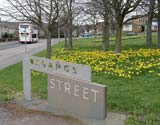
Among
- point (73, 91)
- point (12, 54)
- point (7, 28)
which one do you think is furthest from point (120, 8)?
point (7, 28)

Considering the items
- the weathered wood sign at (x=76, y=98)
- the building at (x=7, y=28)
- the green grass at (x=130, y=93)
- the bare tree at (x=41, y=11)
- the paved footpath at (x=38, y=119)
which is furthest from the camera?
the building at (x=7, y=28)

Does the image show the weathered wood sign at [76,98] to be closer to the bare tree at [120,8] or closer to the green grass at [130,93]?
the green grass at [130,93]

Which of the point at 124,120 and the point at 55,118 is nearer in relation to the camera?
the point at 124,120

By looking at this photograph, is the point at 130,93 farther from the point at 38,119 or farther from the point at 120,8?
the point at 120,8

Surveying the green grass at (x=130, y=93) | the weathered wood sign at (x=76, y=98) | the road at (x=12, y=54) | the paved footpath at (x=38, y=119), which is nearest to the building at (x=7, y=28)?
the road at (x=12, y=54)

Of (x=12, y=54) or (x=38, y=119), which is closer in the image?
(x=38, y=119)

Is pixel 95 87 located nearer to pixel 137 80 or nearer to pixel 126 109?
pixel 126 109

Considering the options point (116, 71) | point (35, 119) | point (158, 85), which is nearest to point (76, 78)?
point (35, 119)

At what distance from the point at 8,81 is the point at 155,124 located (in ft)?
20.7

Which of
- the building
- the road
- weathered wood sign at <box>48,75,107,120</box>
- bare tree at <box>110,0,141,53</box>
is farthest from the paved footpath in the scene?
the building

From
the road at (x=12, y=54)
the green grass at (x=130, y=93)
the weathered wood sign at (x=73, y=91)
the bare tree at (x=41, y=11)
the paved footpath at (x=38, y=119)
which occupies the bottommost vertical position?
the road at (x=12, y=54)

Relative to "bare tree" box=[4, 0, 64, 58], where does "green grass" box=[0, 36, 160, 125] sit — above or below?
below

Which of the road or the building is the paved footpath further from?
the building

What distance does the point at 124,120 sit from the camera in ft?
19.5
